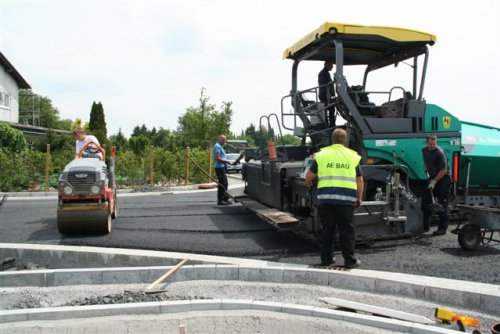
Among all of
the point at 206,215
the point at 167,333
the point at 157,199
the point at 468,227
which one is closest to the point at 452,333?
the point at 167,333

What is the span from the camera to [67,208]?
7.45 metres

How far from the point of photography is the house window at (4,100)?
29.8 meters

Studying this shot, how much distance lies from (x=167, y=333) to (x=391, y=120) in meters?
4.74

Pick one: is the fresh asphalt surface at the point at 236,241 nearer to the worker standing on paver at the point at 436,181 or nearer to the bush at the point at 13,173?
the worker standing on paver at the point at 436,181

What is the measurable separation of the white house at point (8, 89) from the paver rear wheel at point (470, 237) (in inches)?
1146

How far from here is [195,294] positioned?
17.5 ft

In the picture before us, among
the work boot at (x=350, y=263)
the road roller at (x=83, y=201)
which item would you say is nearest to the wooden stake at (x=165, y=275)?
the work boot at (x=350, y=263)

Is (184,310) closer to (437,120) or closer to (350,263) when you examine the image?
(350,263)

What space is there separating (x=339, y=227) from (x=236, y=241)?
205 centimetres

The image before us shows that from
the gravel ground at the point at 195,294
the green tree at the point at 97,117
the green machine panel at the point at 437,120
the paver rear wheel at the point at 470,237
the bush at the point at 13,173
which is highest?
the green tree at the point at 97,117

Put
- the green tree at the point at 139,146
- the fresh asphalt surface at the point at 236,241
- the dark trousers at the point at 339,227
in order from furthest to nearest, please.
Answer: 1. the green tree at the point at 139,146
2. the fresh asphalt surface at the point at 236,241
3. the dark trousers at the point at 339,227

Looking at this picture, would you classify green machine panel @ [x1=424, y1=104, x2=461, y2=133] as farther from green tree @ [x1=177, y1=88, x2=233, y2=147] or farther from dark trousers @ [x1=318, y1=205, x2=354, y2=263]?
green tree @ [x1=177, y1=88, x2=233, y2=147]

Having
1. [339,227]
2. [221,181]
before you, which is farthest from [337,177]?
[221,181]

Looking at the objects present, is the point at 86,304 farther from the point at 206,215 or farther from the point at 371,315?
the point at 206,215
